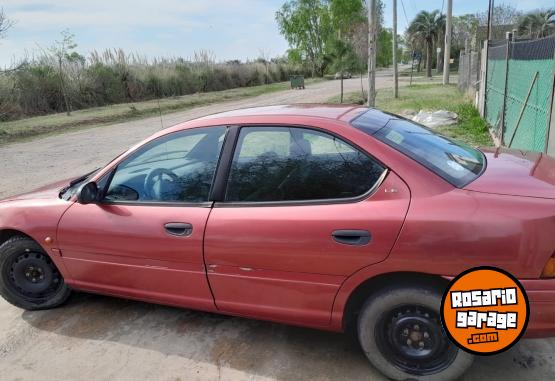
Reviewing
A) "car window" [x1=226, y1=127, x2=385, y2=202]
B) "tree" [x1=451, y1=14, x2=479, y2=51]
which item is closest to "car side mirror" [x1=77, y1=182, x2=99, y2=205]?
"car window" [x1=226, y1=127, x2=385, y2=202]

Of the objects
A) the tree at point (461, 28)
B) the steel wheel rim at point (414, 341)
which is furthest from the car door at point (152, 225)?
the tree at point (461, 28)

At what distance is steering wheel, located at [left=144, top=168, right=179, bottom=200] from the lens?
3127mm

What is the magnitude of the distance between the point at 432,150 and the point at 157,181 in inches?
73.0

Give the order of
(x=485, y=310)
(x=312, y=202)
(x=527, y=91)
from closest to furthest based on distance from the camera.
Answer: (x=485, y=310) → (x=312, y=202) → (x=527, y=91)

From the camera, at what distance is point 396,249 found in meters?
2.36

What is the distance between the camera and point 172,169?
10.6 ft

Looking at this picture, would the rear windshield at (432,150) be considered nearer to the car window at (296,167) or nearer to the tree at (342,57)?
the car window at (296,167)

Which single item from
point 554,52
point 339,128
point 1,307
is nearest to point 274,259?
point 339,128

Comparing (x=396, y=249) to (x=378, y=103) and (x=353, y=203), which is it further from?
(x=378, y=103)

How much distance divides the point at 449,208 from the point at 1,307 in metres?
3.70

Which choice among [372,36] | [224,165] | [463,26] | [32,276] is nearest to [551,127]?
[224,165]

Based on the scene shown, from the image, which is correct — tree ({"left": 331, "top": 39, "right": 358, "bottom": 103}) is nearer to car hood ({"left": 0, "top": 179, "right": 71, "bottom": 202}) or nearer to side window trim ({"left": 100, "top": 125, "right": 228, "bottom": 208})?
car hood ({"left": 0, "top": 179, "right": 71, "bottom": 202})

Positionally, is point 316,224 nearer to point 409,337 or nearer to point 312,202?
point 312,202

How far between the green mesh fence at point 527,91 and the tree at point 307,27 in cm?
5243
